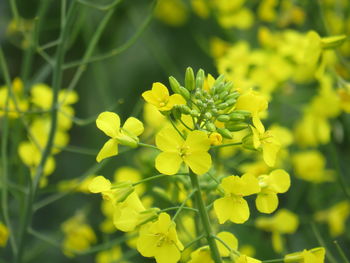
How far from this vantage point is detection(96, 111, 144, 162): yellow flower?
790mm

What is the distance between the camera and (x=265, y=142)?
0.81 meters

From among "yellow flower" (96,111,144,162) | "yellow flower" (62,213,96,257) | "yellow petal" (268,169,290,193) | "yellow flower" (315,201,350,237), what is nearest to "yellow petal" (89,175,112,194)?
"yellow flower" (96,111,144,162)

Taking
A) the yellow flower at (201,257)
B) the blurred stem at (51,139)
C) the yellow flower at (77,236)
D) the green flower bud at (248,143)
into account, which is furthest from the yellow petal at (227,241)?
the yellow flower at (77,236)

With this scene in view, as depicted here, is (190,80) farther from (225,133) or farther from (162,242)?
(162,242)

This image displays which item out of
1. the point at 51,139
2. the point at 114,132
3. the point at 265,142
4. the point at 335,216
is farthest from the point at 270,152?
the point at 335,216

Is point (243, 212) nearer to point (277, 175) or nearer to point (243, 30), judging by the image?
point (277, 175)

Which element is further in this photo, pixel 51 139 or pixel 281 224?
pixel 281 224

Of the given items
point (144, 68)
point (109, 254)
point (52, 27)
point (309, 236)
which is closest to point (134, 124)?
point (109, 254)

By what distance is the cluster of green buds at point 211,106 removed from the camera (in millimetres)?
792

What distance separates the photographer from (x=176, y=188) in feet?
3.15

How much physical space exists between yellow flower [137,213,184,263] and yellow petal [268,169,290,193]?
165 millimetres

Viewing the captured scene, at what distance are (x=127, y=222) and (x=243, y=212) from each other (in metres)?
0.16

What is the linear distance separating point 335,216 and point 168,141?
2.16 ft

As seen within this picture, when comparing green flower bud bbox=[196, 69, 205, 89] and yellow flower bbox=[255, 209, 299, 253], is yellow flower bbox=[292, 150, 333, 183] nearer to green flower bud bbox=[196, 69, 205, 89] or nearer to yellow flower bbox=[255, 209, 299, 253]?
yellow flower bbox=[255, 209, 299, 253]
